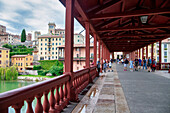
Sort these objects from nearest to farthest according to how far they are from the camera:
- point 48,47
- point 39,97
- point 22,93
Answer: point 22,93 < point 39,97 < point 48,47

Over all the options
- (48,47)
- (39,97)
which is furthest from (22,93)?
(48,47)

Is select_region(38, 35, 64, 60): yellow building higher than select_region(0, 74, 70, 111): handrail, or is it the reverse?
select_region(38, 35, 64, 60): yellow building

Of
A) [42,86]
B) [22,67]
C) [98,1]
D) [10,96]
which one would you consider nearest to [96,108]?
[42,86]

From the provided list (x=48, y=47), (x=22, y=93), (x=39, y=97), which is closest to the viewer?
(x=22, y=93)

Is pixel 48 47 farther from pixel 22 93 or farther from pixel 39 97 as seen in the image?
pixel 22 93

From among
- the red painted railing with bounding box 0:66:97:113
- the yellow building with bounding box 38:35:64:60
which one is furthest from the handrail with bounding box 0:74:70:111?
the yellow building with bounding box 38:35:64:60

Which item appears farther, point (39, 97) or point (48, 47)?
point (48, 47)

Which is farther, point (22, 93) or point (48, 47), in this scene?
point (48, 47)

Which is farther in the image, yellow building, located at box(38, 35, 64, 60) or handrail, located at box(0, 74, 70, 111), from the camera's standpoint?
yellow building, located at box(38, 35, 64, 60)

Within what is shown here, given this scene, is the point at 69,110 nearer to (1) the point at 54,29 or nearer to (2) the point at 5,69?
(2) the point at 5,69

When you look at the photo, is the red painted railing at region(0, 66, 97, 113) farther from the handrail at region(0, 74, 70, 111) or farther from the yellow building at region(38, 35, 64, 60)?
the yellow building at region(38, 35, 64, 60)

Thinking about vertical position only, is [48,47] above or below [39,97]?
above

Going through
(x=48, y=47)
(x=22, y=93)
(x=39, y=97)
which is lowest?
(x=39, y=97)

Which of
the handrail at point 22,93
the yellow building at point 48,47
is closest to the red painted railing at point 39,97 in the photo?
the handrail at point 22,93
